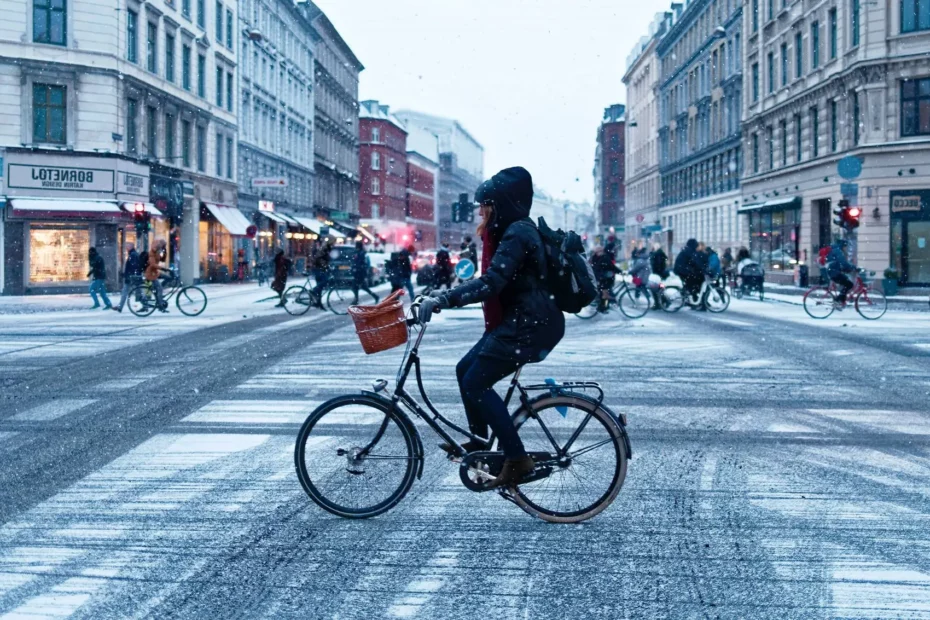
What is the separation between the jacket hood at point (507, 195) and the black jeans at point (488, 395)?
597 mm

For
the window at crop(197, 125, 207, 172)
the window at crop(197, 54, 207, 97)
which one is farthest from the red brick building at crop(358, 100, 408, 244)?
the window at crop(197, 125, 207, 172)

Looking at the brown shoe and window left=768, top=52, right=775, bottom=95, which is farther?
window left=768, top=52, right=775, bottom=95

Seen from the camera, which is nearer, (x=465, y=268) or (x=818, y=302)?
(x=818, y=302)

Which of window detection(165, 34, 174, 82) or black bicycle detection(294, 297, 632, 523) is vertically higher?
window detection(165, 34, 174, 82)

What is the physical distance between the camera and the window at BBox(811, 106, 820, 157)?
3886 centimetres

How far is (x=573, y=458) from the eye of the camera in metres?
5.32

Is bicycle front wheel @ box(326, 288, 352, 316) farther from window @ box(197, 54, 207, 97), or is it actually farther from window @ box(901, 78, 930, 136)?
window @ box(197, 54, 207, 97)

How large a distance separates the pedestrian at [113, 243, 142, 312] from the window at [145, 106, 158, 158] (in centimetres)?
1313

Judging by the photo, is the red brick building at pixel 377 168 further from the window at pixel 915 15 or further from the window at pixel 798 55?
the window at pixel 915 15

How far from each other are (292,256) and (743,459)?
55.6 metres

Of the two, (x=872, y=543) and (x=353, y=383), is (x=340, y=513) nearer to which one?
(x=872, y=543)

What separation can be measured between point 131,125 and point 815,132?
24.7 metres

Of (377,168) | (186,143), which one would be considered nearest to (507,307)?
(186,143)

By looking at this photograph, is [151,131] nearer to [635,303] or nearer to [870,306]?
[635,303]
